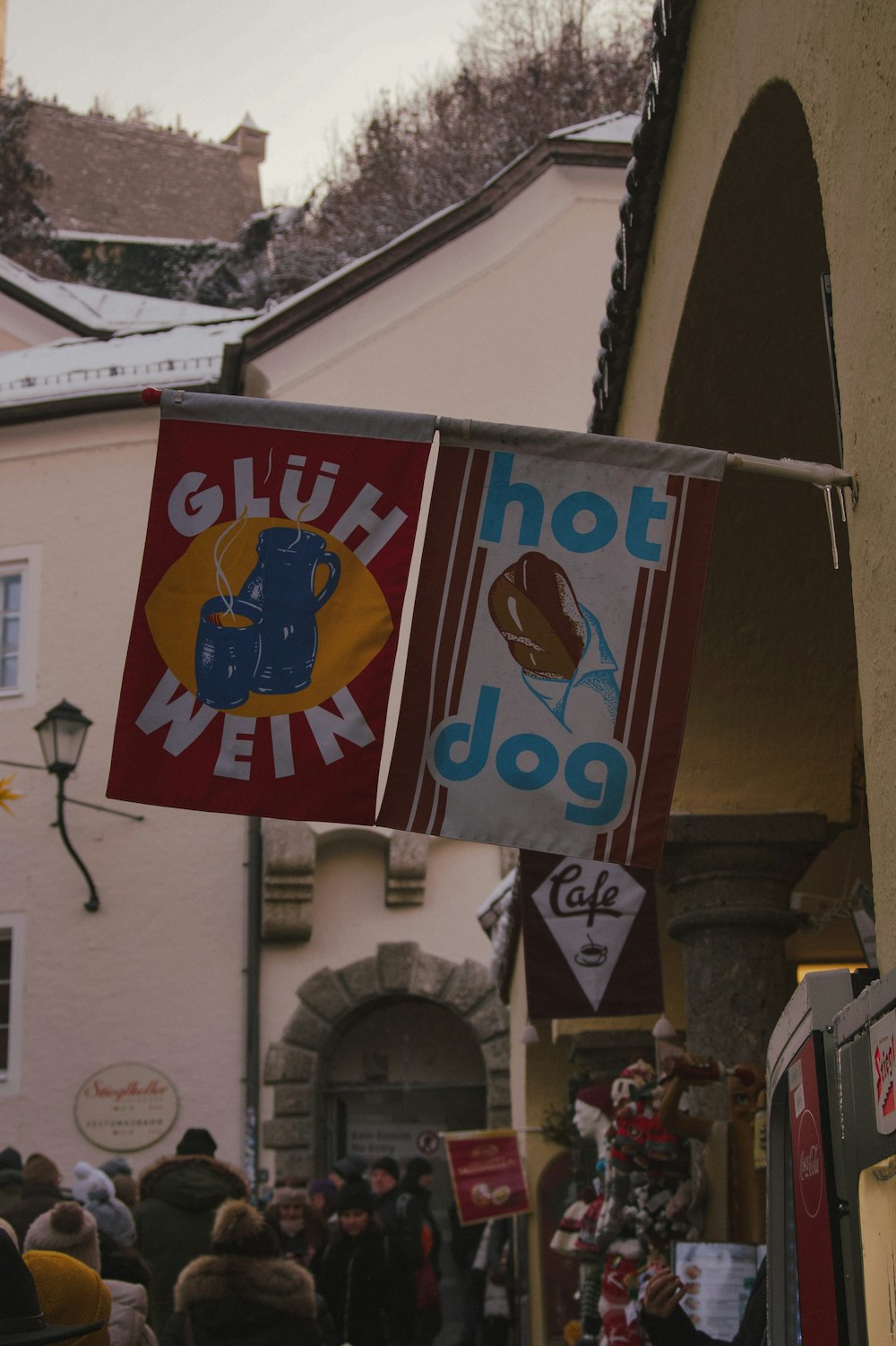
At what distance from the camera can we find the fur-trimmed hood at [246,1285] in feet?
17.7

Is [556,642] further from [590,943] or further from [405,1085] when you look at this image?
[405,1085]

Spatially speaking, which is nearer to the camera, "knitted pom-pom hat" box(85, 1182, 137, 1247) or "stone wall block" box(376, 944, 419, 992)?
"knitted pom-pom hat" box(85, 1182, 137, 1247)

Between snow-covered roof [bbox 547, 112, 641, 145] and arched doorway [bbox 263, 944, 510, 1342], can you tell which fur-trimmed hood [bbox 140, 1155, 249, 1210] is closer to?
arched doorway [bbox 263, 944, 510, 1342]

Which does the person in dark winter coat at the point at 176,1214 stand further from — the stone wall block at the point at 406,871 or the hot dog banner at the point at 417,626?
the stone wall block at the point at 406,871

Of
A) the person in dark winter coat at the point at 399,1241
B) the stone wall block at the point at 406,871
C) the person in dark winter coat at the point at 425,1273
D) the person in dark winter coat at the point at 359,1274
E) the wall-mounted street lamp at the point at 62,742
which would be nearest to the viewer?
the person in dark winter coat at the point at 359,1274

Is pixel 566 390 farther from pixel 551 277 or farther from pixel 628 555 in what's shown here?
pixel 628 555

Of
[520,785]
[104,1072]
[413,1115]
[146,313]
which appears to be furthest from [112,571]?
[520,785]

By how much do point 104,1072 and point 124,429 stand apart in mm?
6429

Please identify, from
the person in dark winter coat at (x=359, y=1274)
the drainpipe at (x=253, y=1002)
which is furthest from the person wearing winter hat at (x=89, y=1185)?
the drainpipe at (x=253, y=1002)

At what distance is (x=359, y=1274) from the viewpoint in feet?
28.7

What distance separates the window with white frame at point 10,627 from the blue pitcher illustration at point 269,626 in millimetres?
13725

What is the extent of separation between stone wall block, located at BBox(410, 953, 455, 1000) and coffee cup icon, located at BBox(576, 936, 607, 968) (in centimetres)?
816

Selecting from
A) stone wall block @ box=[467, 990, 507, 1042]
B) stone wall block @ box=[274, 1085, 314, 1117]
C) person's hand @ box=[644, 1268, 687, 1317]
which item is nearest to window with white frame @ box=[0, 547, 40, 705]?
stone wall block @ box=[274, 1085, 314, 1117]

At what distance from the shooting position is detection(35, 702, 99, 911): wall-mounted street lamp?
15.6 m
